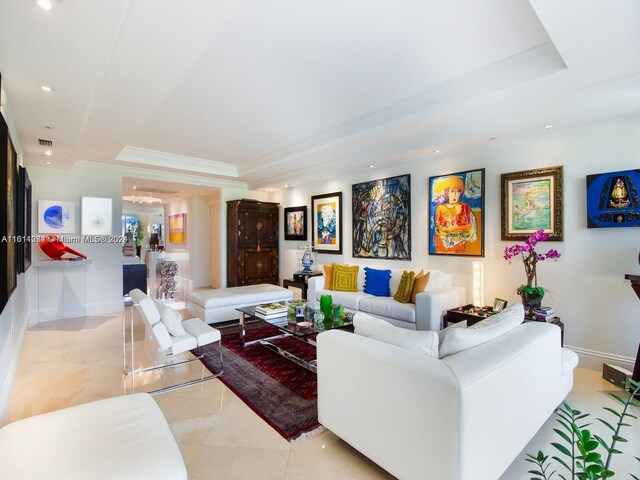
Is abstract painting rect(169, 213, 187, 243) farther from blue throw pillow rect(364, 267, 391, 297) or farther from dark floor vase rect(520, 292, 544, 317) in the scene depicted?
dark floor vase rect(520, 292, 544, 317)

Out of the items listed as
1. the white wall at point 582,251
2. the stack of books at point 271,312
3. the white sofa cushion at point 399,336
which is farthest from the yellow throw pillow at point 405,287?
the white sofa cushion at point 399,336

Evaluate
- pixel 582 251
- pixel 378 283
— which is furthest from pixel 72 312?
pixel 582 251

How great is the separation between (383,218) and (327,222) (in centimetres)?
139

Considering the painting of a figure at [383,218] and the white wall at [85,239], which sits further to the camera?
the white wall at [85,239]

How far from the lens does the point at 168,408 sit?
8.71ft

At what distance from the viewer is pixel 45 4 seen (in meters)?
1.72

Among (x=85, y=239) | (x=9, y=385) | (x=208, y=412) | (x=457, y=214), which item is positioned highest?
(x=457, y=214)

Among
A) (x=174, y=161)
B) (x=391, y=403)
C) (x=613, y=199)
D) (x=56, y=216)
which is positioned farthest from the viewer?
(x=174, y=161)

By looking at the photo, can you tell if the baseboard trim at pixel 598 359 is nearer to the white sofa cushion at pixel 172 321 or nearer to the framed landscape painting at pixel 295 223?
the white sofa cushion at pixel 172 321

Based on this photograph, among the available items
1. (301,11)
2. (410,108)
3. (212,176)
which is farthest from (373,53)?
(212,176)

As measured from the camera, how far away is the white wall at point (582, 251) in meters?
3.22

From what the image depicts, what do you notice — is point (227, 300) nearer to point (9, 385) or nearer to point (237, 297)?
point (237, 297)

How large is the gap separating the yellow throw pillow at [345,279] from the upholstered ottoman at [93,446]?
3.66m

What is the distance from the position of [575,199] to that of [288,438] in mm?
3622
